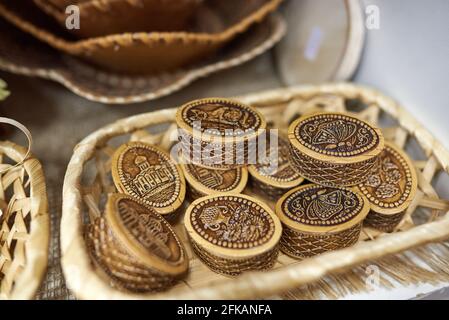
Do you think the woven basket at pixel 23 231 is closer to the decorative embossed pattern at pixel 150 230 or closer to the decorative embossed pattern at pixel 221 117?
the decorative embossed pattern at pixel 150 230

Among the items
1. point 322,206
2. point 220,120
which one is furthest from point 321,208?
point 220,120

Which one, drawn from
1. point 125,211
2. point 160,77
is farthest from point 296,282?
point 160,77

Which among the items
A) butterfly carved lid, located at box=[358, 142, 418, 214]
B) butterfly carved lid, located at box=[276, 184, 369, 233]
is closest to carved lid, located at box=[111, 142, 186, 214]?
butterfly carved lid, located at box=[276, 184, 369, 233]

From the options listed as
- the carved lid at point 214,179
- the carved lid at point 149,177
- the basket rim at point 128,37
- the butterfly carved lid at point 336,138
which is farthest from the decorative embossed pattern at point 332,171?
the basket rim at point 128,37

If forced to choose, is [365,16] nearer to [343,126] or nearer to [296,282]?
[343,126]

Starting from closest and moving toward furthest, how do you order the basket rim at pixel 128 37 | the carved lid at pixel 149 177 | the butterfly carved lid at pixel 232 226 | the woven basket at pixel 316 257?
the woven basket at pixel 316 257 < the butterfly carved lid at pixel 232 226 < the carved lid at pixel 149 177 < the basket rim at pixel 128 37

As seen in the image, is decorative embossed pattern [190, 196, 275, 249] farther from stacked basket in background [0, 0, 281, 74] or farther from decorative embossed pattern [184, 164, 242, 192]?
stacked basket in background [0, 0, 281, 74]
